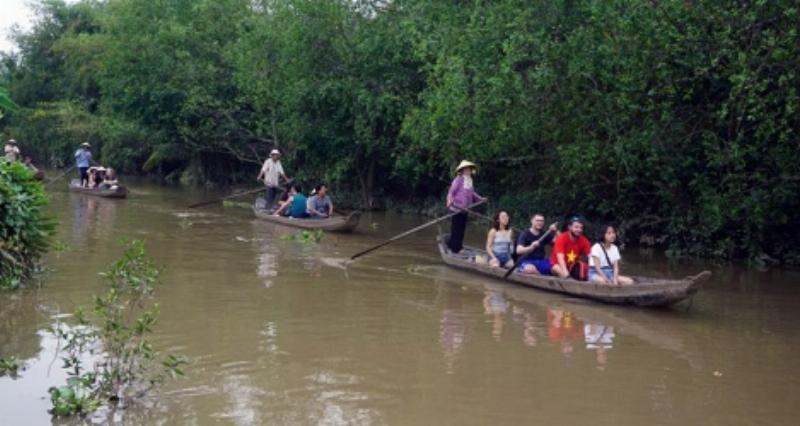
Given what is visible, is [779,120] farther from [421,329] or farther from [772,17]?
[421,329]

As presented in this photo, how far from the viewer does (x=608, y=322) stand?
35.0 ft

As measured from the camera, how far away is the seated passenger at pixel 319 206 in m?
20.1

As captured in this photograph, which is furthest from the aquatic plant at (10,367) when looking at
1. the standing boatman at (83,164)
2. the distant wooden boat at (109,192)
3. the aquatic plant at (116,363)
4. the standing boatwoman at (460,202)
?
the standing boatman at (83,164)

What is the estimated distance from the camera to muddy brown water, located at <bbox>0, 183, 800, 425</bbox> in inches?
279

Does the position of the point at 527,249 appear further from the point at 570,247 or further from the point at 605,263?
the point at 605,263

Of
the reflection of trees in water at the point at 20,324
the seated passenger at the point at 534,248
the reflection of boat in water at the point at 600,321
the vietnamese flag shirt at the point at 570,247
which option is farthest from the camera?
the seated passenger at the point at 534,248

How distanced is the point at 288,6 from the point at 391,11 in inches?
126

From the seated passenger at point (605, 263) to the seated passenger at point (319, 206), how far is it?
29.9ft

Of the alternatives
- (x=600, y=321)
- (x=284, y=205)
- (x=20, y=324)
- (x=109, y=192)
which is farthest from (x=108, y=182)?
(x=600, y=321)

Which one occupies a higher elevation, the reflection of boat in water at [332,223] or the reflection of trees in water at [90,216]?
the reflection of boat in water at [332,223]

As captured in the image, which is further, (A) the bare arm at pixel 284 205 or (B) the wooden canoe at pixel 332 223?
(A) the bare arm at pixel 284 205

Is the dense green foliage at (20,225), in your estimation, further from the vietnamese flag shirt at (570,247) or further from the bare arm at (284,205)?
the bare arm at (284,205)

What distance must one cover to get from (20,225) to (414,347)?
5.02 metres

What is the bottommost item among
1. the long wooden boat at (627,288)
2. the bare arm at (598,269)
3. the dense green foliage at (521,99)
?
the long wooden boat at (627,288)
